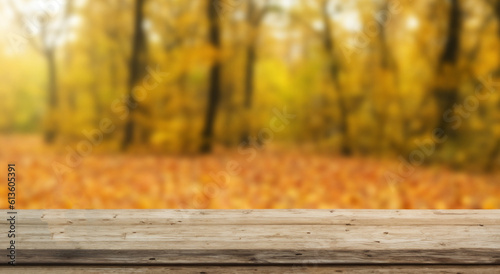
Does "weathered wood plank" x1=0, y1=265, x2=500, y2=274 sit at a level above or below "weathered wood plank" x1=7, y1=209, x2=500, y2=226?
above

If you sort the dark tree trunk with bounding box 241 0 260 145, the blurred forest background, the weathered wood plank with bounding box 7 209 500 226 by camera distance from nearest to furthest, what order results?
the weathered wood plank with bounding box 7 209 500 226
the blurred forest background
the dark tree trunk with bounding box 241 0 260 145

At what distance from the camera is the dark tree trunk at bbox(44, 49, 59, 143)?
323cm

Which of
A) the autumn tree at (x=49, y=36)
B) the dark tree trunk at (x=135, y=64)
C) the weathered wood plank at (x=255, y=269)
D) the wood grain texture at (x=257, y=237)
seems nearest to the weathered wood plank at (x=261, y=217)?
the wood grain texture at (x=257, y=237)

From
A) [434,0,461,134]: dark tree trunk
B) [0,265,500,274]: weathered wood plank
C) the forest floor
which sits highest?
[434,0,461,134]: dark tree trunk

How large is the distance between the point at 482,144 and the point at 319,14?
63.5 inches

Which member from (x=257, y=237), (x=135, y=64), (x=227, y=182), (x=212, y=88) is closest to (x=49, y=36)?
Answer: (x=135, y=64)

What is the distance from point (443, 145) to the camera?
3.36 m

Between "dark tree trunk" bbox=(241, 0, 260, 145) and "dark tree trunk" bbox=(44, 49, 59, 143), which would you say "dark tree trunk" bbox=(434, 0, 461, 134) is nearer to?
"dark tree trunk" bbox=(241, 0, 260, 145)

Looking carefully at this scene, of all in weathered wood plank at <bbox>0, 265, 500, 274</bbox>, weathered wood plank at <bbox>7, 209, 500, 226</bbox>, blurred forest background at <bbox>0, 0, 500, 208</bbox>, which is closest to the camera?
weathered wood plank at <bbox>0, 265, 500, 274</bbox>

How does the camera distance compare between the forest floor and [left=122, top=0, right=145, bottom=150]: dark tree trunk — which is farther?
[left=122, top=0, right=145, bottom=150]: dark tree trunk

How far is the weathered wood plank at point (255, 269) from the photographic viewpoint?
1.46 m

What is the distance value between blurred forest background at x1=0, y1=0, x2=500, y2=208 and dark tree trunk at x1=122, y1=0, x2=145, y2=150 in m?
0.01

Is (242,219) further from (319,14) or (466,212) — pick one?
(319,14)

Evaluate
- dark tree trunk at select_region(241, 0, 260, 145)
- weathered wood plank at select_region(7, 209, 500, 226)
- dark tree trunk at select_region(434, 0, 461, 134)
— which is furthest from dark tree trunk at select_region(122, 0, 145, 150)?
dark tree trunk at select_region(434, 0, 461, 134)
